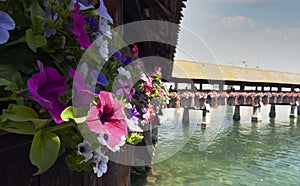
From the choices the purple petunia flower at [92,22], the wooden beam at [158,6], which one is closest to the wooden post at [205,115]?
the wooden beam at [158,6]

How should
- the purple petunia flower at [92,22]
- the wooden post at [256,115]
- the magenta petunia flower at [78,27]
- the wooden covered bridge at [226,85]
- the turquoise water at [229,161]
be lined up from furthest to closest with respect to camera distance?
the wooden post at [256,115] → the wooden covered bridge at [226,85] → the turquoise water at [229,161] → the purple petunia flower at [92,22] → the magenta petunia flower at [78,27]

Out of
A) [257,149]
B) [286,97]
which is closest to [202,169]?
[257,149]

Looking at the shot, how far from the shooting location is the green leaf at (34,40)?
511mm

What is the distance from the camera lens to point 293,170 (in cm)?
928

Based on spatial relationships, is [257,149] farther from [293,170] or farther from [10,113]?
[10,113]

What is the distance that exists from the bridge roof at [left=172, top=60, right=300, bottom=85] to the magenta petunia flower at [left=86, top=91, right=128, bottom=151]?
14.1 m

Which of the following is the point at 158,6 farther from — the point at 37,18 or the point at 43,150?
the point at 43,150

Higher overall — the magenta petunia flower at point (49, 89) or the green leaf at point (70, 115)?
the magenta petunia flower at point (49, 89)

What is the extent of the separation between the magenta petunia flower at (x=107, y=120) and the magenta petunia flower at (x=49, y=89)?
0.06m

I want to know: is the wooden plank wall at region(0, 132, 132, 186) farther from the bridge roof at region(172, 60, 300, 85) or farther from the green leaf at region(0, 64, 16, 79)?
the bridge roof at region(172, 60, 300, 85)

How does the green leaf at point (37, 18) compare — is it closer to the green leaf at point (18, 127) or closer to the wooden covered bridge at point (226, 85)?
the green leaf at point (18, 127)

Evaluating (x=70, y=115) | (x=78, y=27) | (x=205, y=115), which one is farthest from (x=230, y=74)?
(x=70, y=115)

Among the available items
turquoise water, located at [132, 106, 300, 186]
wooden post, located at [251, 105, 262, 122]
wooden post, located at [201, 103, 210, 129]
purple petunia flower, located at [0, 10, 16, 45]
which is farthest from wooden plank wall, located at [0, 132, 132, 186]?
wooden post, located at [251, 105, 262, 122]

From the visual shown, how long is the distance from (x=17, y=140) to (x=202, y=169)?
28.8 ft
